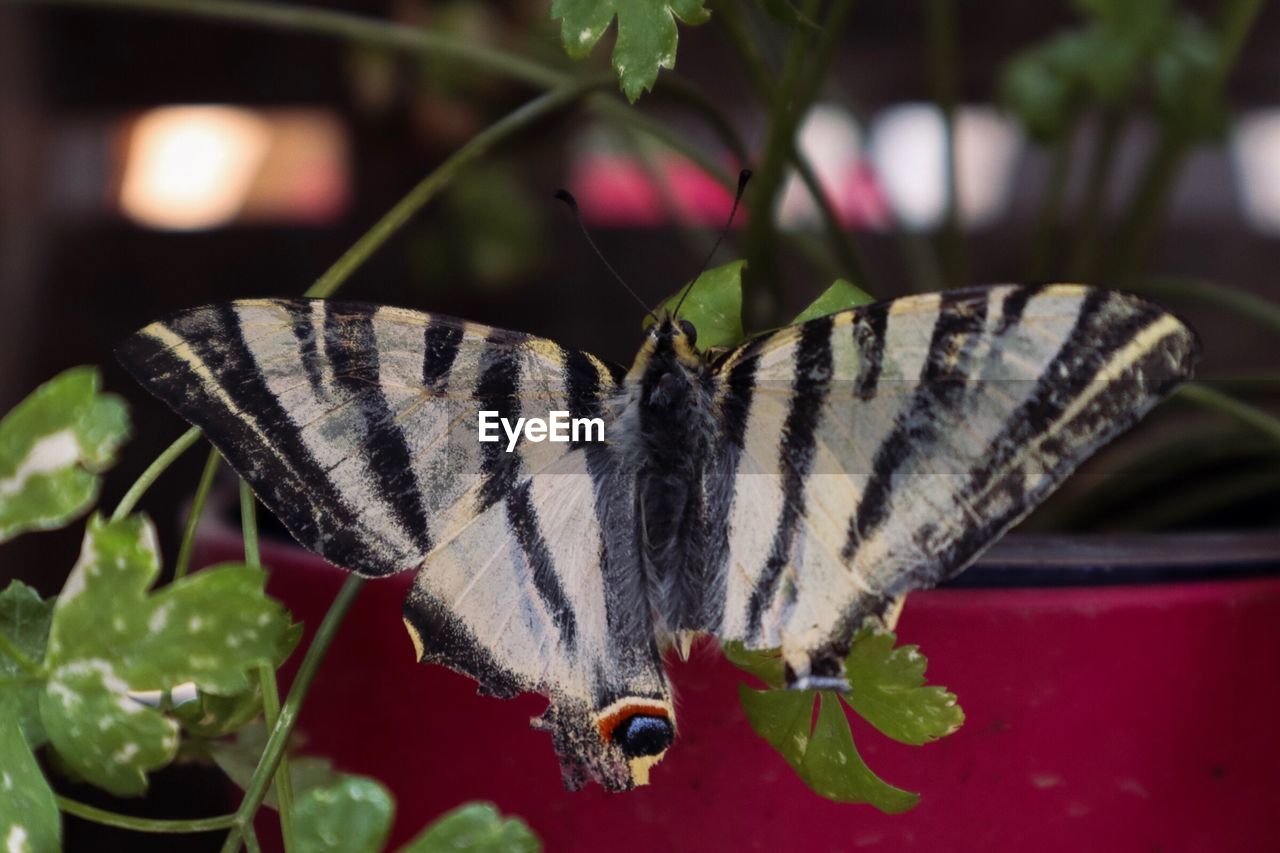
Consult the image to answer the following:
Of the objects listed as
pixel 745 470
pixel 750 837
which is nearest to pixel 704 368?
pixel 745 470

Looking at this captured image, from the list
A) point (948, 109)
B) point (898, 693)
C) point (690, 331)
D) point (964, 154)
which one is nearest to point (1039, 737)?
point (898, 693)

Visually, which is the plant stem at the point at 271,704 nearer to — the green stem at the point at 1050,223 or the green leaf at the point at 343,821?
the green leaf at the point at 343,821

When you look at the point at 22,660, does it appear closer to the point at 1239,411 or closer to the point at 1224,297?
the point at 1239,411

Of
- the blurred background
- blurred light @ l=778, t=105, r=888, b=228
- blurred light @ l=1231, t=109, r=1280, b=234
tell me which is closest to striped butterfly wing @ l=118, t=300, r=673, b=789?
the blurred background

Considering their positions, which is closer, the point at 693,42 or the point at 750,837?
A: the point at 750,837

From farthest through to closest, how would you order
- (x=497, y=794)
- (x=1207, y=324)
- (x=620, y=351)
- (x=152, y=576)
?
1. (x=620, y=351)
2. (x=1207, y=324)
3. (x=497, y=794)
4. (x=152, y=576)

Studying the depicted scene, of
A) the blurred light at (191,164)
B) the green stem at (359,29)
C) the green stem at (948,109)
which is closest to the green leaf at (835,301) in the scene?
the green stem at (359,29)

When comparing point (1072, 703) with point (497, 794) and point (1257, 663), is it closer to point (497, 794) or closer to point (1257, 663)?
point (1257, 663)
